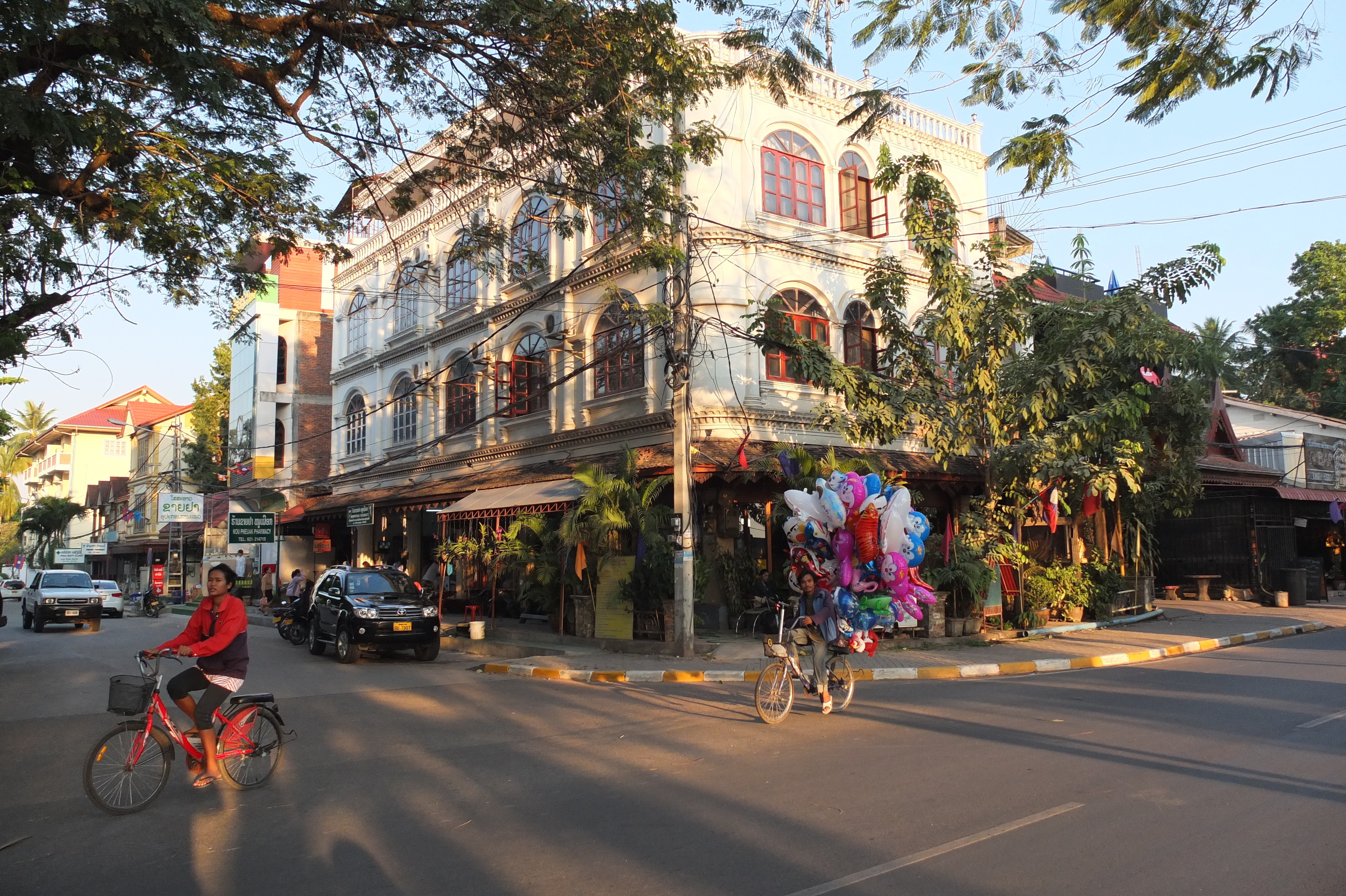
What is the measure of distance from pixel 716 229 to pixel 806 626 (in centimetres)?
1124

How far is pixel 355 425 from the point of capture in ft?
106

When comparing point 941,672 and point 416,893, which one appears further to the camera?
point 941,672

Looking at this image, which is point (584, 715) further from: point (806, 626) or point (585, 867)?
point (585, 867)

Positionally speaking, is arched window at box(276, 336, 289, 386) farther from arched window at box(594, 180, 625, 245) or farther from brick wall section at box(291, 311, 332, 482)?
arched window at box(594, 180, 625, 245)

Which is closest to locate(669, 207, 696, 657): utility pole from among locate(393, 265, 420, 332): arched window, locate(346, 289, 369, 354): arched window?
locate(393, 265, 420, 332): arched window

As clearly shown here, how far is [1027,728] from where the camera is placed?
8734 millimetres

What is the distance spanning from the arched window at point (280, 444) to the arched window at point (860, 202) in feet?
83.0

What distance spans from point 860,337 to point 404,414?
15463 millimetres

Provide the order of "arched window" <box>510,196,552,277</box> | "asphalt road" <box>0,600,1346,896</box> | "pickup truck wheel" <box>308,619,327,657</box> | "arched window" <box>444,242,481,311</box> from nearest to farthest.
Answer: "asphalt road" <box>0,600,1346,896</box>
"pickup truck wheel" <box>308,619,327,657</box>
"arched window" <box>510,196,552,277</box>
"arched window" <box>444,242,481,311</box>

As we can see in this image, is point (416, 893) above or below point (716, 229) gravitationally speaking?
below

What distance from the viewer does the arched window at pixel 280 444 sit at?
37000 mm

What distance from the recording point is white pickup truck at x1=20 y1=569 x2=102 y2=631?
25.7m

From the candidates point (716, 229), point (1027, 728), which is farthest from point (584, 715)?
point (716, 229)

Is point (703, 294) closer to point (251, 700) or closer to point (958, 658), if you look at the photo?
point (958, 658)
